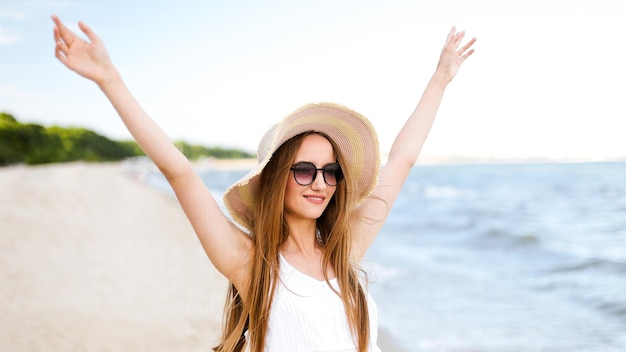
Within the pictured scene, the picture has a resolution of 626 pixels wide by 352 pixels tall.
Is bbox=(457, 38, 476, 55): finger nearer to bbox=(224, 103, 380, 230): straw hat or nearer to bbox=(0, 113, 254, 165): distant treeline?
bbox=(224, 103, 380, 230): straw hat

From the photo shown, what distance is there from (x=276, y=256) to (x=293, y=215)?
7.1 inches

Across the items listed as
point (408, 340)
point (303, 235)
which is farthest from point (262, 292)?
point (408, 340)

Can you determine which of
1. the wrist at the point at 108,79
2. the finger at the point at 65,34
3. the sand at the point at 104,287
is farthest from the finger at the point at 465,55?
the sand at the point at 104,287

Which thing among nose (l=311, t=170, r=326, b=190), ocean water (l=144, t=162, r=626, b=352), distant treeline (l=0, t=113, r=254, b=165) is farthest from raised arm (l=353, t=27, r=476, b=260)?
distant treeline (l=0, t=113, r=254, b=165)

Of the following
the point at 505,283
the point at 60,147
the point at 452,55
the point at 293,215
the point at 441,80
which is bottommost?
the point at 293,215

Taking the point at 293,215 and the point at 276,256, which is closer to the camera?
the point at 276,256

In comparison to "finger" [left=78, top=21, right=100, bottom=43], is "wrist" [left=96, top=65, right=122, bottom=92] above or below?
below

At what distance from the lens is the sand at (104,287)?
5.16 metres

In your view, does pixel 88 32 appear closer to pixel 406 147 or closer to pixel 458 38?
pixel 406 147

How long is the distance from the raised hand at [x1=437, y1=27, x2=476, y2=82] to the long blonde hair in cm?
66

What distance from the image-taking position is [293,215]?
7.52 ft

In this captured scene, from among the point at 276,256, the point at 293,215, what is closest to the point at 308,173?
the point at 293,215

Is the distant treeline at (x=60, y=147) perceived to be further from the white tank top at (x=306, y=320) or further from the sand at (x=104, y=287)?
the white tank top at (x=306, y=320)

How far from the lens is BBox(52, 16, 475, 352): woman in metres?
1.87
